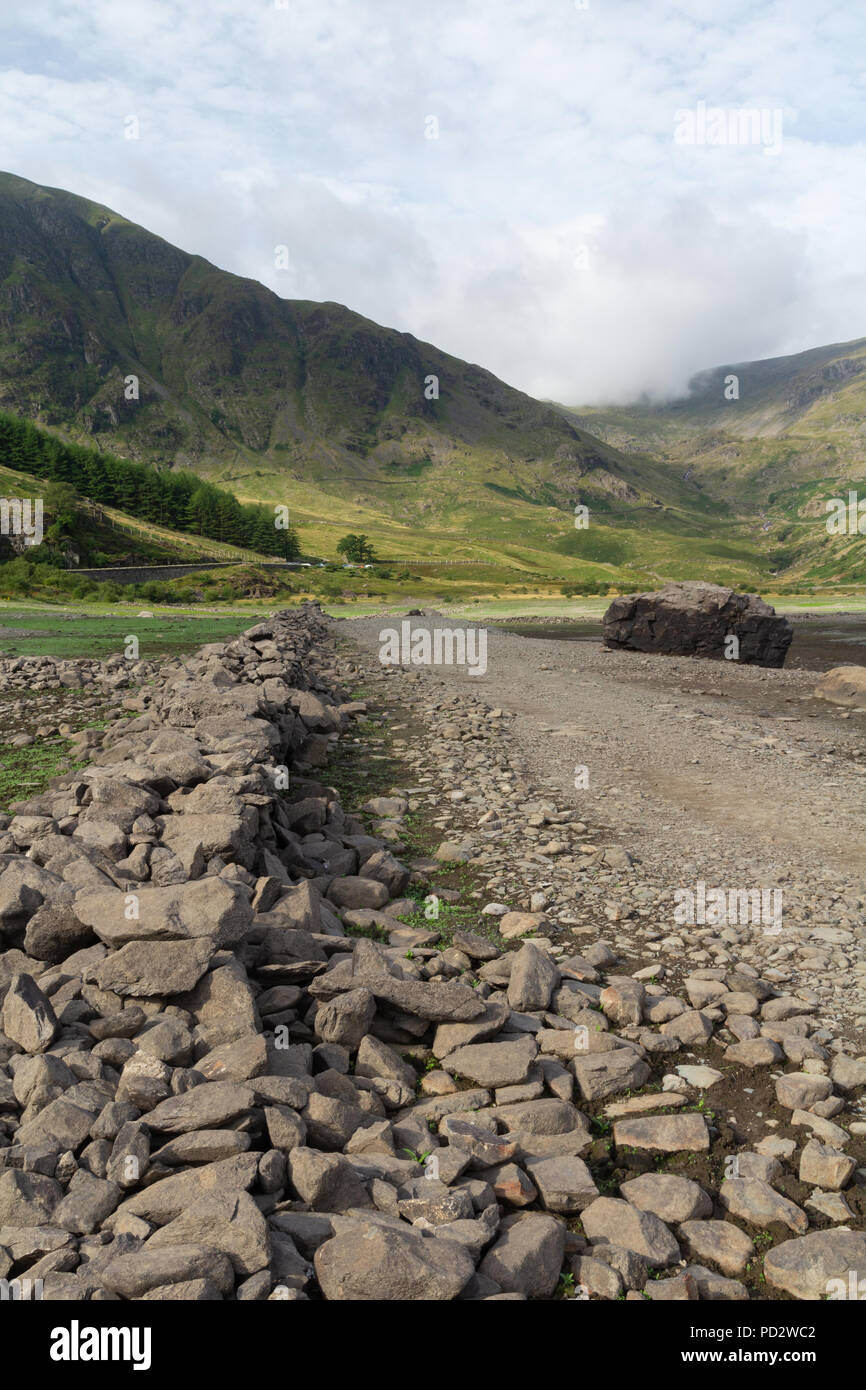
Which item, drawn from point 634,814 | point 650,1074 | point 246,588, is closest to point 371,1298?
point 650,1074

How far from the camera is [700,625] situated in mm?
54625

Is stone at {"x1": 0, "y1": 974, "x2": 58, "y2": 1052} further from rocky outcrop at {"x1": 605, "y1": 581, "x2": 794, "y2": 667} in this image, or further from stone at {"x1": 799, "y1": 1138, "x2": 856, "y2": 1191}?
rocky outcrop at {"x1": 605, "y1": 581, "x2": 794, "y2": 667}

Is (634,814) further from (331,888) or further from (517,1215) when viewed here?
(517,1215)

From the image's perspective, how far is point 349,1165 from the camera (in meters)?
5.39

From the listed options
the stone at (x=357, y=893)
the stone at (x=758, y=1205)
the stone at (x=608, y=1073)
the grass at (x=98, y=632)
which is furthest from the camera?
the grass at (x=98, y=632)

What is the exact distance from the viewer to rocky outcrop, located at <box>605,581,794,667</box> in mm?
50781

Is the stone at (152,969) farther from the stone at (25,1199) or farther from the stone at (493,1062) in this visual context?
the stone at (493,1062)

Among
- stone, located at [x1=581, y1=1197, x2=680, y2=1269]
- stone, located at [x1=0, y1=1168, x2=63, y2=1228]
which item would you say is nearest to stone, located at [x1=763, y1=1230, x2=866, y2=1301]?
stone, located at [x1=581, y1=1197, x2=680, y2=1269]

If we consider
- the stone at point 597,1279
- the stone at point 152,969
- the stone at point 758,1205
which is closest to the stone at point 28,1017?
the stone at point 152,969

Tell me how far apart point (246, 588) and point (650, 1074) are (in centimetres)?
10656

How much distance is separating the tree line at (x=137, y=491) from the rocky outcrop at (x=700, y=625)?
137567 mm

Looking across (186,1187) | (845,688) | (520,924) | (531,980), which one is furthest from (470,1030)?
(845,688)

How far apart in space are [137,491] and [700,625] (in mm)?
153787

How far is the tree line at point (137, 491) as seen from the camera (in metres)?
170
